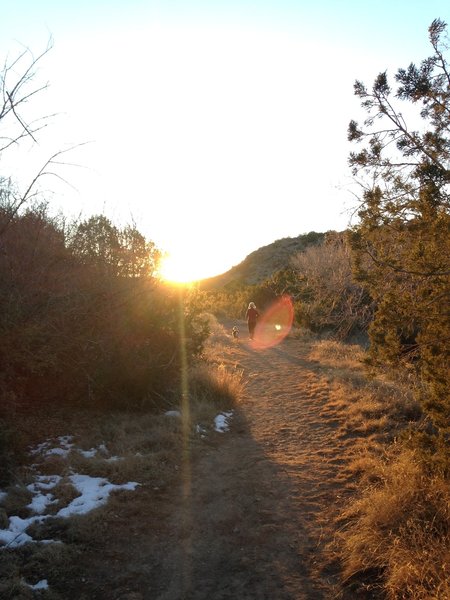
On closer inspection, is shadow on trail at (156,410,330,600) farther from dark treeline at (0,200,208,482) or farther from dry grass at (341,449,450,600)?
dark treeline at (0,200,208,482)

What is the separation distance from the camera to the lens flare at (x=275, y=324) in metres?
21.2

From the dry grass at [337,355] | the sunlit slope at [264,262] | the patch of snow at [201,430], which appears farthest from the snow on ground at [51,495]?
the sunlit slope at [264,262]

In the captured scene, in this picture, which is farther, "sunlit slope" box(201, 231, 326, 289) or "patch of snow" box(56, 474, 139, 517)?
"sunlit slope" box(201, 231, 326, 289)

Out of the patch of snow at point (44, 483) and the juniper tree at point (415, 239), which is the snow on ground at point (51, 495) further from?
the juniper tree at point (415, 239)

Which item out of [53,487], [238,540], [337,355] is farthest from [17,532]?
[337,355]

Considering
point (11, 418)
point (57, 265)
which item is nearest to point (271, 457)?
point (11, 418)

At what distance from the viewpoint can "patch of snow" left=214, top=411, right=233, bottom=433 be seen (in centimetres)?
838

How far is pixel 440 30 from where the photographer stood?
481 cm

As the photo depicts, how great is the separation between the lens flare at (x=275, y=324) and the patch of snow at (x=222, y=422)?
986 cm

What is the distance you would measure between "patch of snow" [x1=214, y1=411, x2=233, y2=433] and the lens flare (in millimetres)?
9864

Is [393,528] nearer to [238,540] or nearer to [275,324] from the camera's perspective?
[238,540]

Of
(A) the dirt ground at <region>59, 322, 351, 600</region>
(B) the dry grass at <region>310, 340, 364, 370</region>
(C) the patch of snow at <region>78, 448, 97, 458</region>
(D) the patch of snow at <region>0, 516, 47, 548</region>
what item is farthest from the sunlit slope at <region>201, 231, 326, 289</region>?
(D) the patch of snow at <region>0, 516, 47, 548</region>

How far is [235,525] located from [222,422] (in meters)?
3.72

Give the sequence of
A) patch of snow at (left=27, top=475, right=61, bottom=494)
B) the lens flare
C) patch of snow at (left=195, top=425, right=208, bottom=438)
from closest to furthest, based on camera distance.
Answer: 1. patch of snow at (left=27, top=475, right=61, bottom=494)
2. patch of snow at (left=195, top=425, right=208, bottom=438)
3. the lens flare
